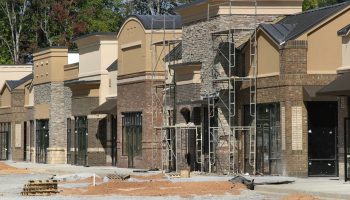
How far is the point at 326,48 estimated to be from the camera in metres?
46.8

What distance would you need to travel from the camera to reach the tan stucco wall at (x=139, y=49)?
60.8 m

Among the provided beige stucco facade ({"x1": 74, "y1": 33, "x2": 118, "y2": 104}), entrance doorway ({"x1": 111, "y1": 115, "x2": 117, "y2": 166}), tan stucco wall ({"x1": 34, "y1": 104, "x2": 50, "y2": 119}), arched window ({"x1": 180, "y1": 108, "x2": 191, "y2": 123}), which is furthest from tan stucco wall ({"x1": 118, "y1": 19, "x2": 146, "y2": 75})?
tan stucco wall ({"x1": 34, "y1": 104, "x2": 50, "y2": 119})

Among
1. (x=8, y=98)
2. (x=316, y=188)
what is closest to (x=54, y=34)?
(x=8, y=98)

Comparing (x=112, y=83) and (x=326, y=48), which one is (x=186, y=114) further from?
(x=112, y=83)

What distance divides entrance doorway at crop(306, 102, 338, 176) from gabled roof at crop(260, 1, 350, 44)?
10.3 feet

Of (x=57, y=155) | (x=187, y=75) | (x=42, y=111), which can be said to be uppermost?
(x=187, y=75)

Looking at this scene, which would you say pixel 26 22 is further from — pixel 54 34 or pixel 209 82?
pixel 209 82

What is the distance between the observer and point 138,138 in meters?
62.4

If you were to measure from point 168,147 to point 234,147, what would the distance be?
8.15m

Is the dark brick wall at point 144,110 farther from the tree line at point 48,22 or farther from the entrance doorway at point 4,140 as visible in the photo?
the tree line at point 48,22

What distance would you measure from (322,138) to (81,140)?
2755cm

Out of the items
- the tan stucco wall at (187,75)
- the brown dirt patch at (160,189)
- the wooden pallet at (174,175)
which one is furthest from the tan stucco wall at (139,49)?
the brown dirt patch at (160,189)

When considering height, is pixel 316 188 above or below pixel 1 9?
below

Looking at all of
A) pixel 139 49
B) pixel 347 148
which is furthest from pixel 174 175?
pixel 139 49
